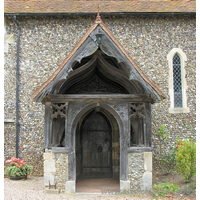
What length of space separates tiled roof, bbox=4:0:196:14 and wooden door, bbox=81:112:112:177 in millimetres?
4593

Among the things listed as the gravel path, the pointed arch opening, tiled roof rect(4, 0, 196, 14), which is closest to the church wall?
tiled roof rect(4, 0, 196, 14)

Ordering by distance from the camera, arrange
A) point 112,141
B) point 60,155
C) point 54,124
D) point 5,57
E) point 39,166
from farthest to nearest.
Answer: point 5,57, point 39,166, point 112,141, point 54,124, point 60,155

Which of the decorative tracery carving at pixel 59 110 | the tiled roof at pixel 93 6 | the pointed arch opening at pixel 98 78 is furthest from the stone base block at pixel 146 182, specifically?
the tiled roof at pixel 93 6

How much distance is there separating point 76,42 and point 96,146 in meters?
4.42

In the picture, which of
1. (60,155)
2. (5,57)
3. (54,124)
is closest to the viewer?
(60,155)

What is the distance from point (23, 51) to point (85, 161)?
5.28m

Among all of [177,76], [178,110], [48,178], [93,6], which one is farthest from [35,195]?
[93,6]

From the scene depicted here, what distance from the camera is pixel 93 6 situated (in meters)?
9.71

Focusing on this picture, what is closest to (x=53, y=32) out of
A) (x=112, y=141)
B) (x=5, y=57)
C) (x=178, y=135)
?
(x=5, y=57)

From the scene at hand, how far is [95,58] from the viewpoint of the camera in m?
6.34

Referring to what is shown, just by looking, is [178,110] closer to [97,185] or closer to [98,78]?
[98,78]

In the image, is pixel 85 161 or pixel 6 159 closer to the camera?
pixel 85 161

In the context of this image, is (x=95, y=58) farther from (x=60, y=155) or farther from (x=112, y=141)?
(x=112, y=141)

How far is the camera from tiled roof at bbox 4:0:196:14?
30.6ft
